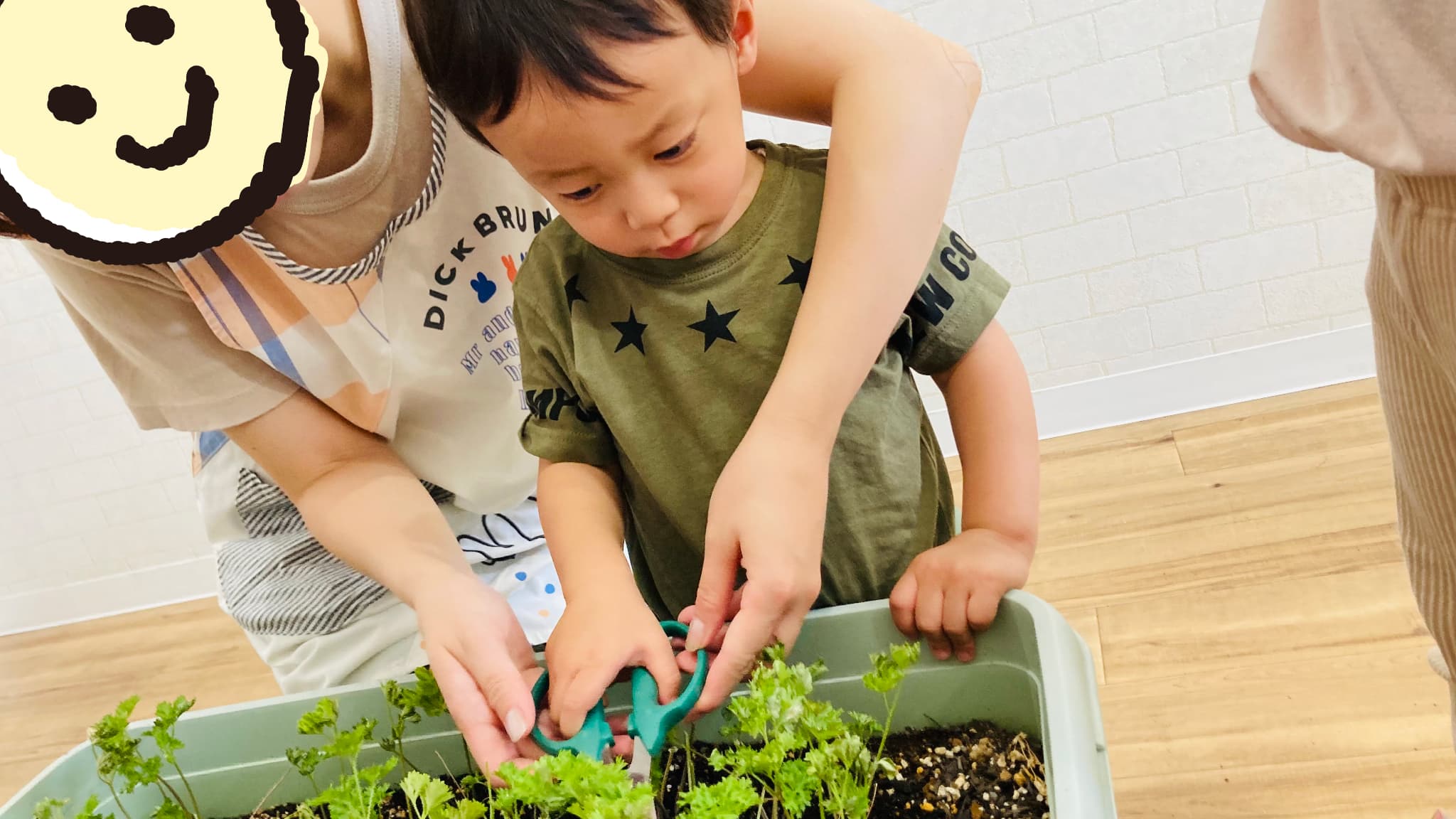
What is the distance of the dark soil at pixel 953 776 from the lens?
625 mm

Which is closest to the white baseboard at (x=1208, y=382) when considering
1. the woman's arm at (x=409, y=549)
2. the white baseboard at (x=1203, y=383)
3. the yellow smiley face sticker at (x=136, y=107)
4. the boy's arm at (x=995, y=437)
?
the white baseboard at (x=1203, y=383)

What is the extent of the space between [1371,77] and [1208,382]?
1.97 m

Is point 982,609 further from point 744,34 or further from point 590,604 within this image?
point 744,34

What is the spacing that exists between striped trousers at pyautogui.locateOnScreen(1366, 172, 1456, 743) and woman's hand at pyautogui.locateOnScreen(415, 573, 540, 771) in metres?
0.59

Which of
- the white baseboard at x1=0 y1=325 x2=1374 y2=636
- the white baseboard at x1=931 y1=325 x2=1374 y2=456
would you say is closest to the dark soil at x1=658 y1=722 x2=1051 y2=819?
the white baseboard at x1=931 y1=325 x2=1374 y2=456

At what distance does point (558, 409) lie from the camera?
2.72ft

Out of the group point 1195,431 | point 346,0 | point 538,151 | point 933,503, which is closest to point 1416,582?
point 933,503

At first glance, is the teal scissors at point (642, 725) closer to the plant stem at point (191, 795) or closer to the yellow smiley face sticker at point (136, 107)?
the plant stem at point (191, 795)

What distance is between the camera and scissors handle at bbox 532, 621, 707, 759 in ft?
2.06

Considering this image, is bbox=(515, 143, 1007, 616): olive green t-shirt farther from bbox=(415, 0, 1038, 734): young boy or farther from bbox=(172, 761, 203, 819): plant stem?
bbox=(172, 761, 203, 819): plant stem

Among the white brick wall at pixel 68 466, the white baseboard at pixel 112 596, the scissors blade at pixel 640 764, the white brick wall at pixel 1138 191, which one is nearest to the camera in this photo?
the scissors blade at pixel 640 764

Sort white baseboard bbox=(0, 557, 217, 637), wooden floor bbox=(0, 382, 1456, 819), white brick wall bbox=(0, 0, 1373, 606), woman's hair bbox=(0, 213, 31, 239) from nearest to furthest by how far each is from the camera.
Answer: woman's hair bbox=(0, 213, 31, 239)
wooden floor bbox=(0, 382, 1456, 819)
white brick wall bbox=(0, 0, 1373, 606)
white baseboard bbox=(0, 557, 217, 637)

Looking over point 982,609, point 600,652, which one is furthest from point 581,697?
point 982,609

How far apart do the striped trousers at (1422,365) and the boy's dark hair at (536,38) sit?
0.42m
